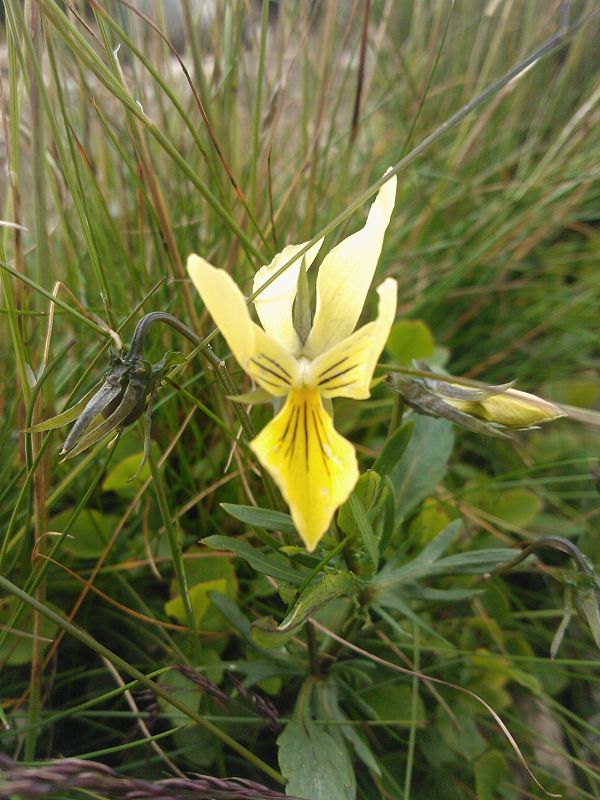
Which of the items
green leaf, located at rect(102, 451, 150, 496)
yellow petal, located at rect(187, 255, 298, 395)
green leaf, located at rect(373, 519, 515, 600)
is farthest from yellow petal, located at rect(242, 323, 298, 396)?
green leaf, located at rect(102, 451, 150, 496)

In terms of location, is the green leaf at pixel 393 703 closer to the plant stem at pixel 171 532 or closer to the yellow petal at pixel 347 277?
the plant stem at pixel 171 532

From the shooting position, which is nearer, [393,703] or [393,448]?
[393,448]

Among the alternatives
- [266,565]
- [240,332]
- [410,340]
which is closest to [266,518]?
[266,565]

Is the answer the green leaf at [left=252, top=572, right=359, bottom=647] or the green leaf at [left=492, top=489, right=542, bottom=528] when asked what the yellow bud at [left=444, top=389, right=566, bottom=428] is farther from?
the green leaf at [left=492, top=489, right=542, bottom=528]

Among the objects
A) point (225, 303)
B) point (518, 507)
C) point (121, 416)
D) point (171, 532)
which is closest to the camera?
point (225, 303)

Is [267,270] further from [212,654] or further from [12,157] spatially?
[212,654]

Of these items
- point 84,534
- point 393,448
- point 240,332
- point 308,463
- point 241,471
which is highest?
point 240,332

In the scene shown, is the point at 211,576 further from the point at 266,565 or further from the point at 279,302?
the point at 279,302
